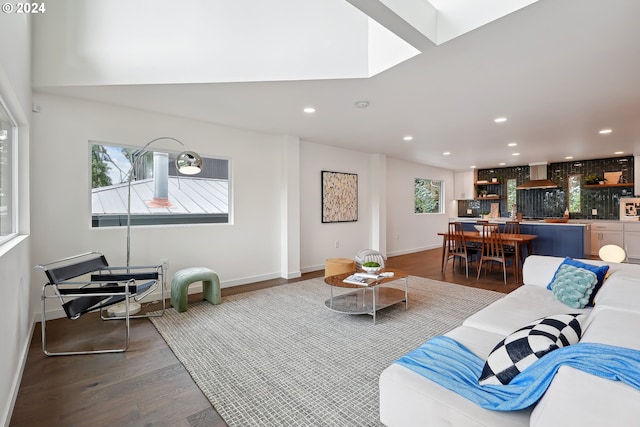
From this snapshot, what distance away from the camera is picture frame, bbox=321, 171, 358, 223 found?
6.01 meters

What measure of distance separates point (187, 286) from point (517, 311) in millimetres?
3241

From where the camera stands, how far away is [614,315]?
1389 millimetres

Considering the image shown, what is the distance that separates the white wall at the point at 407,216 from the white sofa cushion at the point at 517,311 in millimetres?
4801

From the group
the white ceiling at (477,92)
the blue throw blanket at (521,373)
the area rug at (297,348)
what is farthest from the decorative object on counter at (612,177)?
the blue throw blanket at (521,373)

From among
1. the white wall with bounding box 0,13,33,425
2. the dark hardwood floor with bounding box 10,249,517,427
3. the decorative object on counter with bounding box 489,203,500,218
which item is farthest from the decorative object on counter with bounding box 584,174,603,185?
the white wall with bounding box 0,13,33,425

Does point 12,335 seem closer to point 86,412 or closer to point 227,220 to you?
point 86,412

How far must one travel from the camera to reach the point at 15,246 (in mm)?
2133

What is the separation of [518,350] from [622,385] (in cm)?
42

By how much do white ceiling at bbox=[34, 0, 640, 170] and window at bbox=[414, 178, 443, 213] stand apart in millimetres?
2928

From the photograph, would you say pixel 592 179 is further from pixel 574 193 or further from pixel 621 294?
pixel 621 294

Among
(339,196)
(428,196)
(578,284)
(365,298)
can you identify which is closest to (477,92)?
(578,284)

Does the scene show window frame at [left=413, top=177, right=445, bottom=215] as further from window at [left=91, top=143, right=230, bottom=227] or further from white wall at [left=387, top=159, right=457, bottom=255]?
window at [left=91, top=143, right=230, bottom=227]

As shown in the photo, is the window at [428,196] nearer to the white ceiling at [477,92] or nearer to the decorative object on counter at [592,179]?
the white ceiling at [477,92]

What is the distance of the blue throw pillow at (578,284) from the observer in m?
2.41
